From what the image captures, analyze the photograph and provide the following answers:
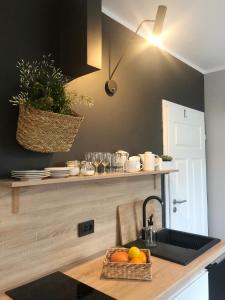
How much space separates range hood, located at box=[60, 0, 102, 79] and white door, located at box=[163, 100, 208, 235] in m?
1.17

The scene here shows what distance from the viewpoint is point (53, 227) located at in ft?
4.54

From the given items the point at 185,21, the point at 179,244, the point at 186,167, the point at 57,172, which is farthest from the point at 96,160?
the point at 186,167

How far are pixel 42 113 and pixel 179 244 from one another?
1.44 m

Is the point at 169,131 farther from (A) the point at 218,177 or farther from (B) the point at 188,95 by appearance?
(A) the point at 218,177

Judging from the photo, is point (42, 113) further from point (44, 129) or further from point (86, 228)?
point (86, 228)

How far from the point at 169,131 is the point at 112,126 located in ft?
2.61

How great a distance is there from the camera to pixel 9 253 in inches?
47.3

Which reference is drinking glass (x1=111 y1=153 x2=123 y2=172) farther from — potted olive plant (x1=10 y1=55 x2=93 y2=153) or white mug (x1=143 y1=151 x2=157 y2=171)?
potted olive plant (x1=10 y1=55 x2=93 y2=153)

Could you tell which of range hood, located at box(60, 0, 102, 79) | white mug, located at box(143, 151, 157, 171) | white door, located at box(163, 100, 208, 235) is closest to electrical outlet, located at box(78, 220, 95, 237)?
white mug, located at box(143, 151, 157, 171)

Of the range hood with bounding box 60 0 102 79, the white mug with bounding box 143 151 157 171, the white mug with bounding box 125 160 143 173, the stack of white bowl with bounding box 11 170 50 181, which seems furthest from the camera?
the white mug with bounding box 143 151 157 171

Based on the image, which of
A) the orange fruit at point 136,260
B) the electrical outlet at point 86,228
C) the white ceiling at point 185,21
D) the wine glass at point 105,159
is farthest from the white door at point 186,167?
the orange fruit at point 136,260

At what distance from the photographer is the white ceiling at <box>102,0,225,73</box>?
1.85 metres

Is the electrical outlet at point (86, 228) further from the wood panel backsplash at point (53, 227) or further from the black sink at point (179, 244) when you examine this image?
the black sink at point (179, 244)

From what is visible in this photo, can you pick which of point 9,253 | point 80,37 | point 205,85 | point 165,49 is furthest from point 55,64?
point 205,85
